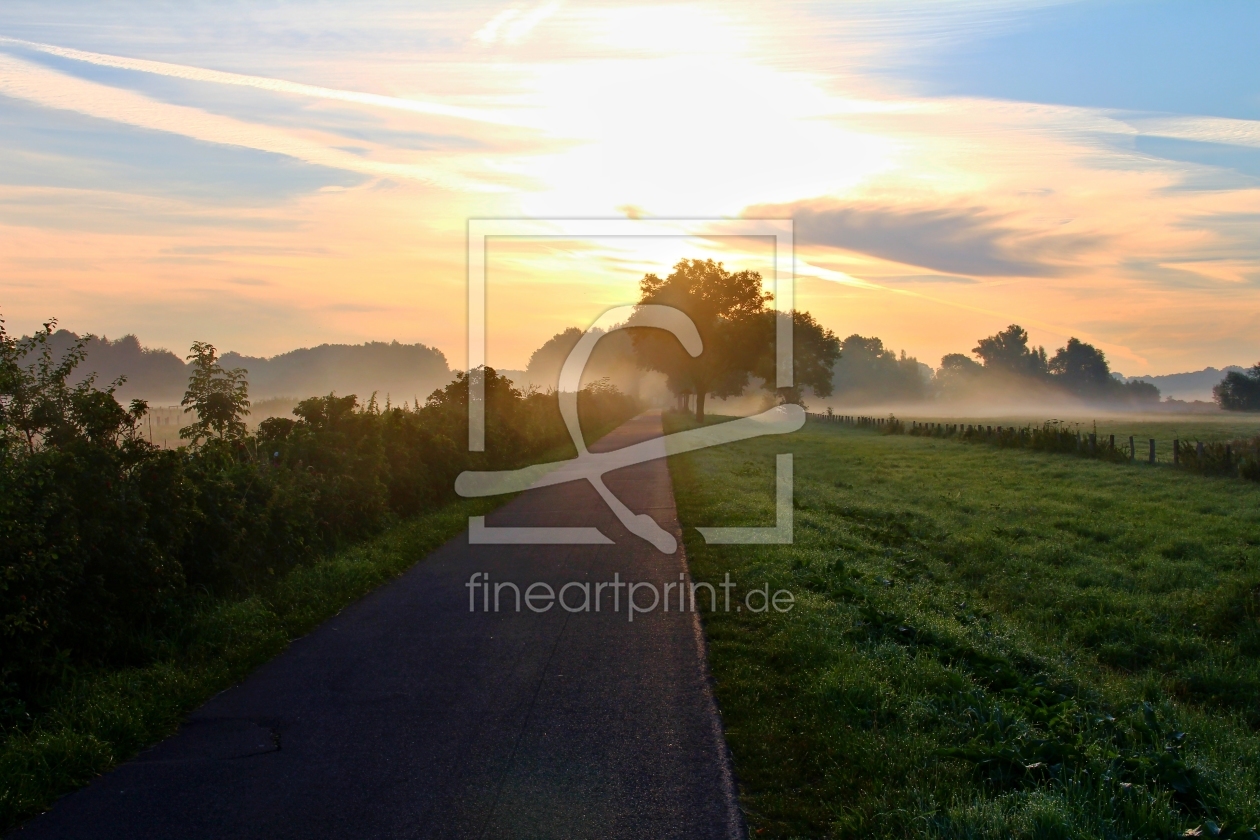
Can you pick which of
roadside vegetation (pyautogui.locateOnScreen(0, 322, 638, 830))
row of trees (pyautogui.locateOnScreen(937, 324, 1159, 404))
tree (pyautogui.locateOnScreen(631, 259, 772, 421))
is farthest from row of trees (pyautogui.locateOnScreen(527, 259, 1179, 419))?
row of trees (pyautogui.locateOnScreen(937, 324, 1159, 404))

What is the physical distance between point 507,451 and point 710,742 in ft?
66.6

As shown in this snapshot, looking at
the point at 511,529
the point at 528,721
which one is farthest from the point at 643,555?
A: the point at 528,721

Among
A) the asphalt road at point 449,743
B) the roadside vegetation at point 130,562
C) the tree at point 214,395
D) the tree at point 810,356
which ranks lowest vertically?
the asphalt road at point 449,743

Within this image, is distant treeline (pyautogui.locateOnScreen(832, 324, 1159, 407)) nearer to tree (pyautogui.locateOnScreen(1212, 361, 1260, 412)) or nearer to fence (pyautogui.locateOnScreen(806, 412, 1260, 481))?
tree (pyautogui.locateOnScreen(1212, 361, 1260, 412))

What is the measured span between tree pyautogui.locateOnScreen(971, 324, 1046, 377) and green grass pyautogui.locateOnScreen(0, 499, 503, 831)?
15157 cm

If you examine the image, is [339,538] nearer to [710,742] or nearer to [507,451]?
[710,742]

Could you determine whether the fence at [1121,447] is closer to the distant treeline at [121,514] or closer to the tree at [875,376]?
the distant treeline at [121,514]

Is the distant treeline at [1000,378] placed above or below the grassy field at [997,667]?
above

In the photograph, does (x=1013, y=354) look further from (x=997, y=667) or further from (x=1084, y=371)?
(x=997, y=667)

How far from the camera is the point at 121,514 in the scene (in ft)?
24.2

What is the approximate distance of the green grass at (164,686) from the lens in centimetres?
495

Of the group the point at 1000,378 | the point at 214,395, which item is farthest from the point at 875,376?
the point at 214,395

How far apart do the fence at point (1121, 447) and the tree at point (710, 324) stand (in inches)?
598

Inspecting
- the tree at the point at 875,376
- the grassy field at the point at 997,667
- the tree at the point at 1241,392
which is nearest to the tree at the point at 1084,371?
the tree at the point at 875,376
